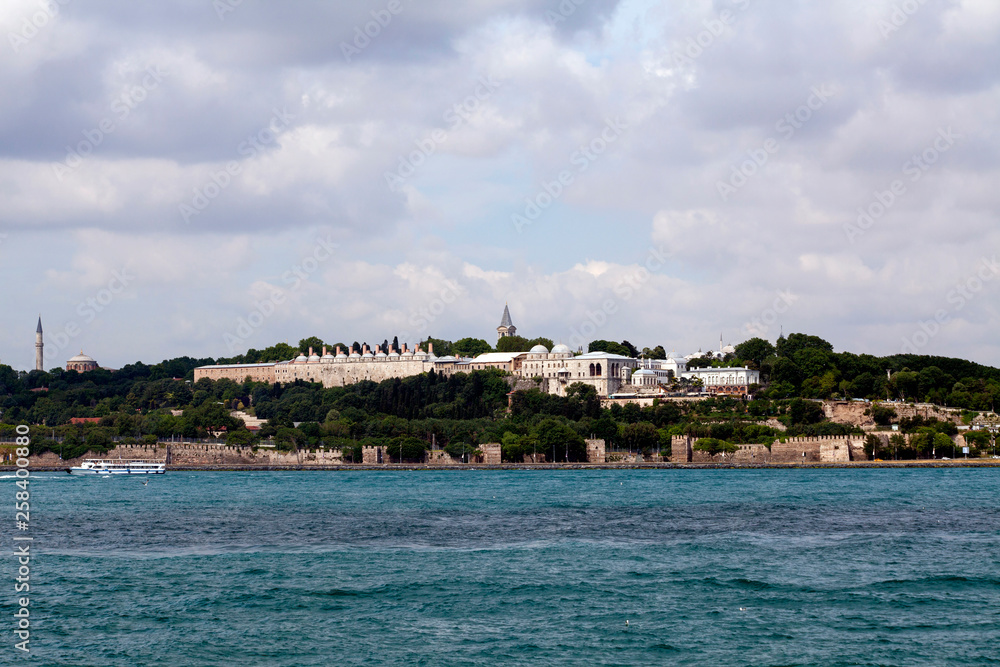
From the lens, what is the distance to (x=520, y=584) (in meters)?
18.8

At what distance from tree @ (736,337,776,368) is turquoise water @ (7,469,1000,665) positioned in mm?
64504

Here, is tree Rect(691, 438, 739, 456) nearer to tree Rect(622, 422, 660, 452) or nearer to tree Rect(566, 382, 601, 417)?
tree Rect(622, 422, 660, 452)

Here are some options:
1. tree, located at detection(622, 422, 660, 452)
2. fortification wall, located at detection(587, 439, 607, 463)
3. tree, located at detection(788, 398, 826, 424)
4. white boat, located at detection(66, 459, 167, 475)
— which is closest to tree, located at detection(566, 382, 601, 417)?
tree, located at detection(622, 422, 660, 452)

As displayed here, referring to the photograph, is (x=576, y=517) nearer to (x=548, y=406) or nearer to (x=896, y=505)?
(x=896, y=505)

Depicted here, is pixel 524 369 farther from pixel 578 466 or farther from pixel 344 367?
pixel 578 466

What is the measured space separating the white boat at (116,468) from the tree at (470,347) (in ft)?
175

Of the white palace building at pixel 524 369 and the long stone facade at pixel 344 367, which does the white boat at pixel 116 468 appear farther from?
the long stone facade at pixel 344 367

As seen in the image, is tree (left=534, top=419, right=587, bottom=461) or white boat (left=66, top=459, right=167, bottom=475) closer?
white boat (left=66, top=459, right=167, bottom=475)

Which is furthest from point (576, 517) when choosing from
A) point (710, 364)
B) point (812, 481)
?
point (710, 364)

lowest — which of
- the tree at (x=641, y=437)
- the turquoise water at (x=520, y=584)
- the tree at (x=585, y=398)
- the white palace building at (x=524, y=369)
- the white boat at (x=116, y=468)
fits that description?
the turquoise water at (x=520, y=584)

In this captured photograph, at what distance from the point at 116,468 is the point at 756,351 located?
5693 centimetres

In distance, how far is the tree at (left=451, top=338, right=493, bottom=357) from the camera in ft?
386

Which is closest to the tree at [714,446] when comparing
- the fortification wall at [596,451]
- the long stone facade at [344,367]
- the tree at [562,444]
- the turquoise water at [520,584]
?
the fortification wall at [596,451]

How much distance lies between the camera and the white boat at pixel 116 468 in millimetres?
62822
